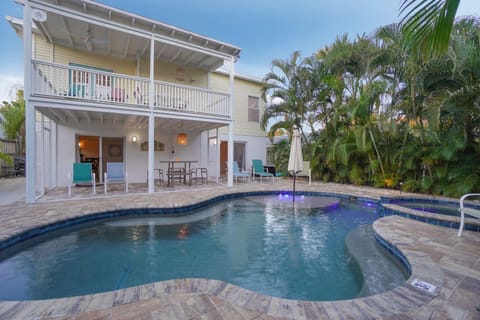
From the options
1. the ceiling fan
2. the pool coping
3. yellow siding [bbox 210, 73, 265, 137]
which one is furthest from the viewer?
yellow siding [bbox 210, 73, 265, 137]

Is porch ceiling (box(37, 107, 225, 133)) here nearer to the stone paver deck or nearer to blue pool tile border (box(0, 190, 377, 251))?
blue pool tile border (box(0, 190, 377, 251))

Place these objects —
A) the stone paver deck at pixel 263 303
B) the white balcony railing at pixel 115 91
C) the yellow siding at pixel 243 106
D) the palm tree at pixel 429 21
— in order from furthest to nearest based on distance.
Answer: the yellow siding at pixel 243 106 → the white balcony railing at pixel 115 91 → the stone paver deck at pixel 263 303 → the palm tree at pixel 429 21

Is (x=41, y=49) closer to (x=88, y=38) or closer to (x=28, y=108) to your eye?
A: (x=88, y=38)

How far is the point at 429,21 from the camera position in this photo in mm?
1312

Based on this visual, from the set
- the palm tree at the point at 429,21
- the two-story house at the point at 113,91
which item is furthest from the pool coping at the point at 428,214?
the two-story house at the point at 113,91

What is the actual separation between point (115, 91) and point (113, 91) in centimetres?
49

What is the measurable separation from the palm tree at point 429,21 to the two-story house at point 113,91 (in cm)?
683

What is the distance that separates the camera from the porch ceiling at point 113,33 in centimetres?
632

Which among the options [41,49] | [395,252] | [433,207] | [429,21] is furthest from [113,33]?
A: [433,207]

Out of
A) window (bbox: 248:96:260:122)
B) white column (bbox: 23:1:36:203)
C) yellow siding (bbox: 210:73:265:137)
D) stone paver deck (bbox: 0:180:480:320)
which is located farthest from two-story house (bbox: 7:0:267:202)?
stone paver deck (bbox: 0:180:480:320)

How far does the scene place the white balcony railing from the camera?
6395 mm

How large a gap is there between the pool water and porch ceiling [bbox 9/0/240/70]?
560cm

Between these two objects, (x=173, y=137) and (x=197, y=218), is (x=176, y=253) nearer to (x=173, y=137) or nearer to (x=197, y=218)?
(x=197, y=218)

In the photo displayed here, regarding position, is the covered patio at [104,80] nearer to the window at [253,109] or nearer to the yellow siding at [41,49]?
the yellow siding at [41,49]
